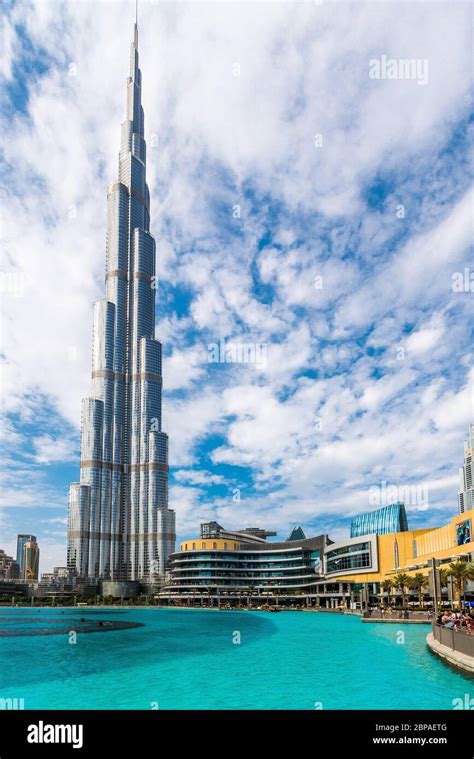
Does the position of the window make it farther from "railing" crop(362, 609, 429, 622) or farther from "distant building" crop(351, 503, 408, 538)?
"railing" crop(362, 609, 429, 622)

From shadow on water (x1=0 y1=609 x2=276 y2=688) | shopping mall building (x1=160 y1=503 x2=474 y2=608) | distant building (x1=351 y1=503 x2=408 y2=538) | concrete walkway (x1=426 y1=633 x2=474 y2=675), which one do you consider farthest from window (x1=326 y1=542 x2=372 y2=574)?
concrete walkway (x1=426 y1=633 x2=474 y2=675)

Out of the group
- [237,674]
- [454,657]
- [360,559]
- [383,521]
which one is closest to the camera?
[454,657]

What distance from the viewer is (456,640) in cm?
3350

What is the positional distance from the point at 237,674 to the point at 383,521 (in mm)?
133817

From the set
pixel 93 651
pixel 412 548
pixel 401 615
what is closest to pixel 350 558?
pixel 412 548

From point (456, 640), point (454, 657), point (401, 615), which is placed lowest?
point (401, 615)

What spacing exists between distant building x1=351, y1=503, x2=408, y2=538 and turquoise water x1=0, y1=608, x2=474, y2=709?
100 m

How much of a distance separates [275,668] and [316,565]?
15062cm

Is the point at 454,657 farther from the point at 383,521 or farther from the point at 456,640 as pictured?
the point at 383,521

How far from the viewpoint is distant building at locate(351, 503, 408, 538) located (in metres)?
159
